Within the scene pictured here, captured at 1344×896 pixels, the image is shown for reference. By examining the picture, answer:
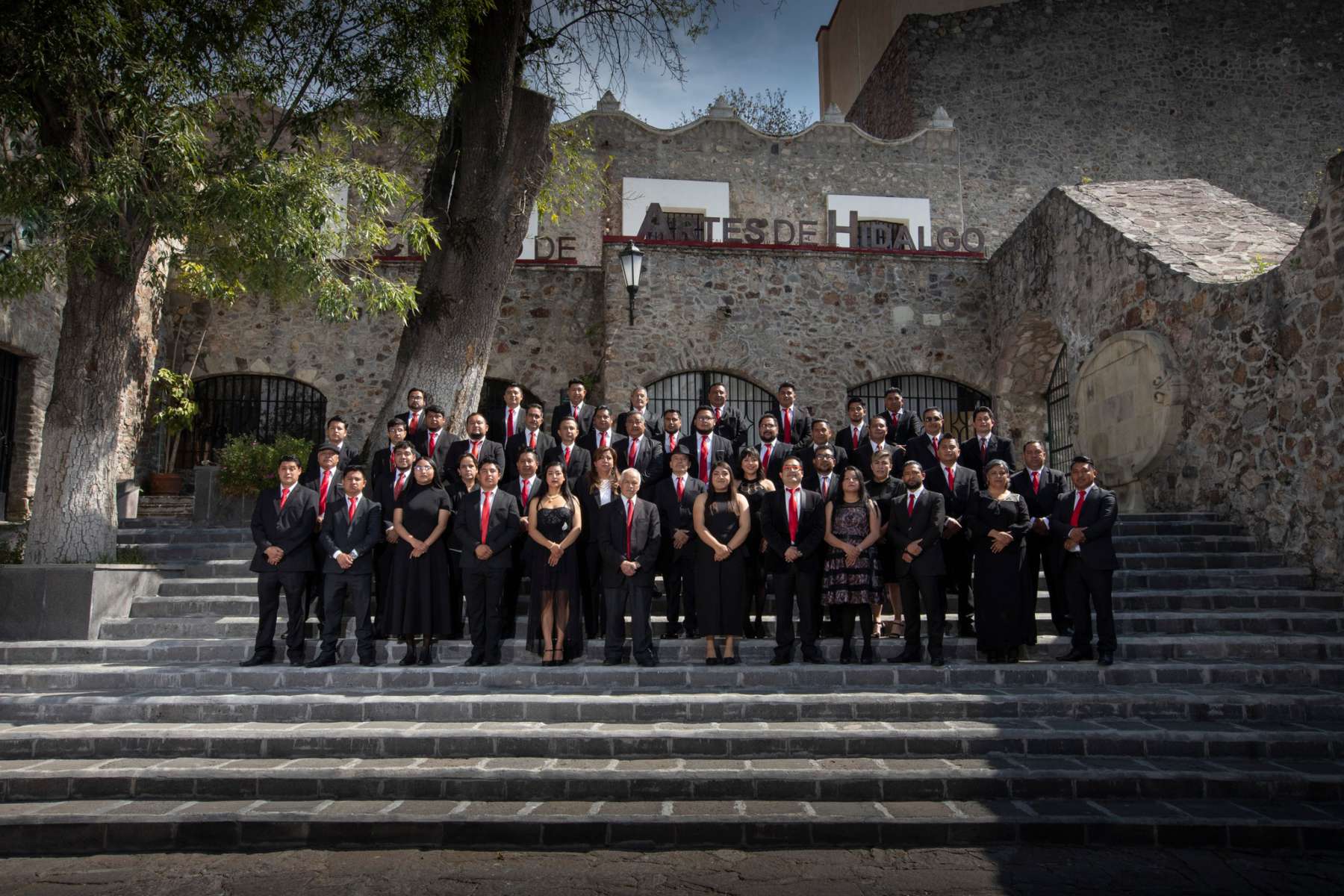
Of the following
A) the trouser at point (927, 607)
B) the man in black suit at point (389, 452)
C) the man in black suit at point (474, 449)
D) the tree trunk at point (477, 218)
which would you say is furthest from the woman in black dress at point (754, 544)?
the tree trunk at point (477, 218)

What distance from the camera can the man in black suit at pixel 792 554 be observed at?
6641 millimetres

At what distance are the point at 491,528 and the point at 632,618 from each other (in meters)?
1.19

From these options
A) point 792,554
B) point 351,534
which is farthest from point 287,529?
point 792,554

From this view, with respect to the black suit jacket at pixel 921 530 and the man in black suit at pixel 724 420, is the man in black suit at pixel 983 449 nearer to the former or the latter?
the black suit jacket at pixel 921 530

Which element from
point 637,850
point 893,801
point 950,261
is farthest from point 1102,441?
point 637,850

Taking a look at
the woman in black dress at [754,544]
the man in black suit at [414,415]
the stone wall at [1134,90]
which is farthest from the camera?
the stone wall at [1134,90]

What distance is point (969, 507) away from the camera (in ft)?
22.5

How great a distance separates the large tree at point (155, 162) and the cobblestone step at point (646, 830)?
396cm

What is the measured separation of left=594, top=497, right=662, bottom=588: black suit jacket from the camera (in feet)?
22.1

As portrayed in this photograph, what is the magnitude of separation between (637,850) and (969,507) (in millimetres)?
3677

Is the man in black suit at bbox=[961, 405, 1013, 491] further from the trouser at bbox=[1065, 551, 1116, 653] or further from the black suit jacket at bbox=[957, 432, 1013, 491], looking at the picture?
the trouser at bbox=[1065, 551, 1116, 653]

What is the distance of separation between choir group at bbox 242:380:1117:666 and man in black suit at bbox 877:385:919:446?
A: 119cm

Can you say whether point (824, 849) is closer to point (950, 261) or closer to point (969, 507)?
point (969, 507)

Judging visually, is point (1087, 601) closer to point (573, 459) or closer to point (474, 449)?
point (573, 459)
